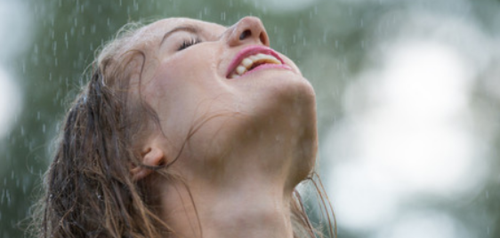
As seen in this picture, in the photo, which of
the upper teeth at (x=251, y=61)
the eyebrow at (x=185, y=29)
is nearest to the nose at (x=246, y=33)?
the upper teeth at (x=251, y=61)

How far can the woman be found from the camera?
351 centimetres

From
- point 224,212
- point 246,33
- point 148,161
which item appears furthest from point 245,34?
point 224,212

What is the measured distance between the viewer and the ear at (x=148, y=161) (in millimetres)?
3623

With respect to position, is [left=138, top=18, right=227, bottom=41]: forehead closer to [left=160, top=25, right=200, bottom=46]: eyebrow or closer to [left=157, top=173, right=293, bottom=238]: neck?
[left=160, top=25, right=200, bottom=46]: eyebrow

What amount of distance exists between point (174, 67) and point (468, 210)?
10.1 m

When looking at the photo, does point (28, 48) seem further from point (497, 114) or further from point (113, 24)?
→ point (497, 114)

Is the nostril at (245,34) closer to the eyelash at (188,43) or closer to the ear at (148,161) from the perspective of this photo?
the eyelash at (188,43)

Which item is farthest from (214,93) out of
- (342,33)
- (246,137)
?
(342,33)

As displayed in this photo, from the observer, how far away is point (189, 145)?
139 inches

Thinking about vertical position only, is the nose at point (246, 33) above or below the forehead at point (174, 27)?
above

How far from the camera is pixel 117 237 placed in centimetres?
350

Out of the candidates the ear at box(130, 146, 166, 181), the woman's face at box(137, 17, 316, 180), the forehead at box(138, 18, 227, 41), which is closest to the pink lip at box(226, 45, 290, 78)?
the woman's face at box(137, 17, 316, 180)

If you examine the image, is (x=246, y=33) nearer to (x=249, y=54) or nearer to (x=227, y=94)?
(x=249, y=54)

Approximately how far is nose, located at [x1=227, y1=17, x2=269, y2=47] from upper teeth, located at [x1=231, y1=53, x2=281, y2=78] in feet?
0.37
